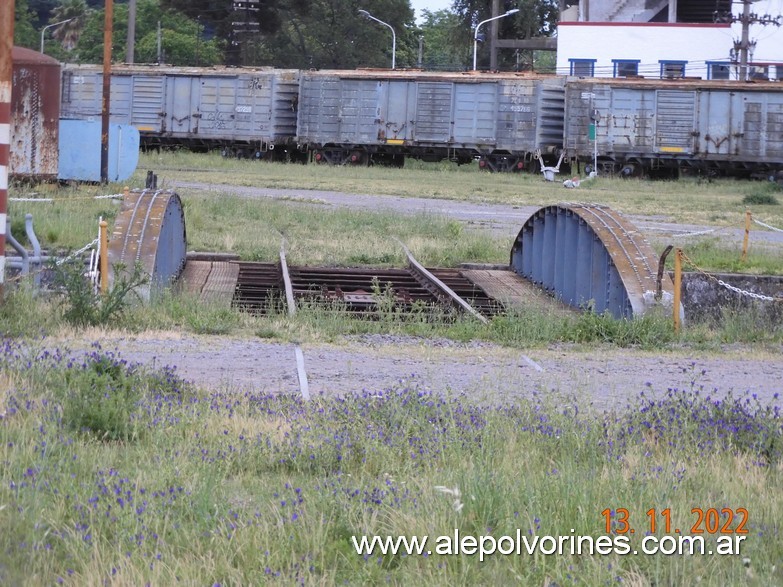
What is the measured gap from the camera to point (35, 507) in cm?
423

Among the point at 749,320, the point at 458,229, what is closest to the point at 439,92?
the point at 458,229

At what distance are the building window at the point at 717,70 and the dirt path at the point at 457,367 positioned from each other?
50.4 meters

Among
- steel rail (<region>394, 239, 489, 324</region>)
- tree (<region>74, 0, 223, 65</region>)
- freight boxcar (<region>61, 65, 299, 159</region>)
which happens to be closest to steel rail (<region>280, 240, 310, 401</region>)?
steel rail (<region>394, 239, 489, 324</region>)

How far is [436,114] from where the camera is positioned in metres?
44.1

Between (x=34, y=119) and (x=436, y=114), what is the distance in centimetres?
2463

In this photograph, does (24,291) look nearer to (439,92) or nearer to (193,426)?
(193,426)

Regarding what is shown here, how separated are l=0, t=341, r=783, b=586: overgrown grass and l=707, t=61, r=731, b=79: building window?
5406 cm

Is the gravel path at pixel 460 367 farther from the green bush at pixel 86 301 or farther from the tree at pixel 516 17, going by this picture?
the tree at pixel 516 17

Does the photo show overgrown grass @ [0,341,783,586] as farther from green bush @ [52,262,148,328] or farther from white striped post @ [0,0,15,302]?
white striped post @ [0,0,15,302]

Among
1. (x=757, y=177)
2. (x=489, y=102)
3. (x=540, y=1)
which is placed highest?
(x=540, y=1)

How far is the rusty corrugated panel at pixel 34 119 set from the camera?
21328 mm

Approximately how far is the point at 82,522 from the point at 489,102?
40808mm

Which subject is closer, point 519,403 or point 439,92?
point 519,403

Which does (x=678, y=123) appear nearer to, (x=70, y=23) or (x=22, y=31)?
(x=22, y=31)
